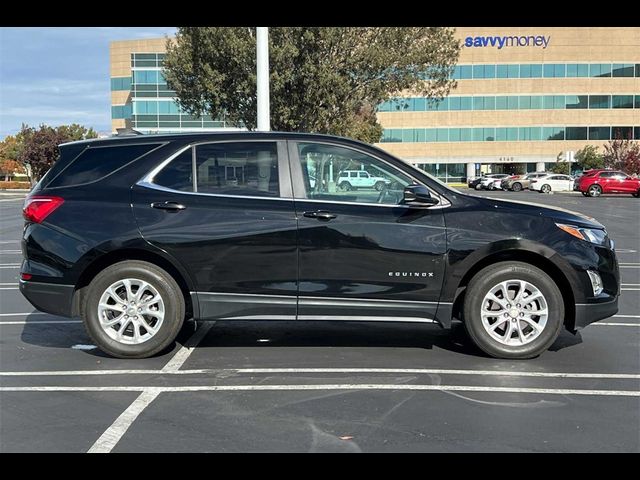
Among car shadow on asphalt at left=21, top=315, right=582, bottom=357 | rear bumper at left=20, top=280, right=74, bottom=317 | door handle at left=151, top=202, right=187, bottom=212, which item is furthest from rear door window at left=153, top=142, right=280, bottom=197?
car shadow on asphalt at left=21, top=315, right=582, bottom=357

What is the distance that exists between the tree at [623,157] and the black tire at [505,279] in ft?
181

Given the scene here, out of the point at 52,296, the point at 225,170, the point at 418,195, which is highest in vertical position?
the point at 225,170

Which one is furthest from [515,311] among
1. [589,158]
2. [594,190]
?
[589,158]

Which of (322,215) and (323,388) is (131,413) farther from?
(322,215)

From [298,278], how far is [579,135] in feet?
235

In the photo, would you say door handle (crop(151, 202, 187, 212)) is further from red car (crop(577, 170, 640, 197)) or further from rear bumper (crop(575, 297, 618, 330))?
red car (crop(577, 170, 640, 197))

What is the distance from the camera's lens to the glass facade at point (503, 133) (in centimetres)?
6988

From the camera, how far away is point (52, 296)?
18.4ft

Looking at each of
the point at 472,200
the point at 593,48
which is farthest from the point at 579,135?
the point at 472,200

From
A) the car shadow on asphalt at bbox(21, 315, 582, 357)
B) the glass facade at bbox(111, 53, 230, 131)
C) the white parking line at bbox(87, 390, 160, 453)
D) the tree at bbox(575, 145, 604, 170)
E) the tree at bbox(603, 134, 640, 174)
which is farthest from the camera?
the tree at bbox(575, 145, 604, 170)

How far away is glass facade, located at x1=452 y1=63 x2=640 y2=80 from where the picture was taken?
2709 inches

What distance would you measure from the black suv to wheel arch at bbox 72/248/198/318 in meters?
0.01

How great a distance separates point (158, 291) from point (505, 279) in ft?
9.81
